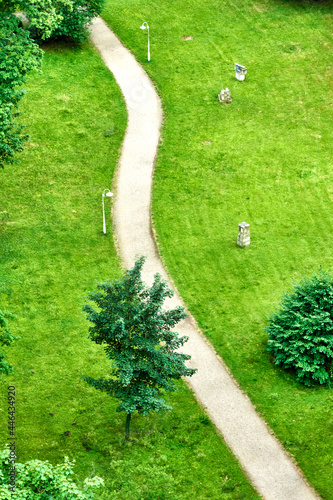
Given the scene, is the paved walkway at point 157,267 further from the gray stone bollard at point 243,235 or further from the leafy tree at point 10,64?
the leafy tree at point 10,64

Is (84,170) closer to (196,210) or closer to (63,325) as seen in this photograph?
(196,210)

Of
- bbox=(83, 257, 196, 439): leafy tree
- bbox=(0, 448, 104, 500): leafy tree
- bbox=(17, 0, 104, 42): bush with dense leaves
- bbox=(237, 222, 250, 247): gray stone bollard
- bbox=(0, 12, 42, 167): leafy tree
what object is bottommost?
bbox=(0, 448, 104, 500): leafy tree

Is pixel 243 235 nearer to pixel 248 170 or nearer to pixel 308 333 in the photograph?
pixel 248 170

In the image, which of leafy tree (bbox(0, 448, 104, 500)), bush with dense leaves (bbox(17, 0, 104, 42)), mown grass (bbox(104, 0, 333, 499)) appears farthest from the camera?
bush with dense leaves (bbox(17, 0, 104, 42))

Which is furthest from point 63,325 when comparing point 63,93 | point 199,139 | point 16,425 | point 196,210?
point 63,93

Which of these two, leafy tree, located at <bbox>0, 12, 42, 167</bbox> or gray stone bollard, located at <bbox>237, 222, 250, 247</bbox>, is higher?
leafy tree, located at <bbox>0, 12, 42, 167</bbox>

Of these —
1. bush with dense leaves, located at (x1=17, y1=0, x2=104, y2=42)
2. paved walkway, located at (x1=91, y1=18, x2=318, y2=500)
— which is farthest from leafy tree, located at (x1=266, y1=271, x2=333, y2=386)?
bush with dense leaves, located at (x1=17, y1=0, x2=104, y2=42)

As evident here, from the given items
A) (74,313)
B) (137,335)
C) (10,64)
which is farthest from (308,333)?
(10,64)

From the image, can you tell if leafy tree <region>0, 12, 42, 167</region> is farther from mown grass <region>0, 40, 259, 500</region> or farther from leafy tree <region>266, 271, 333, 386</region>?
leafy tree <region>266, 271, 333, 386</region>
